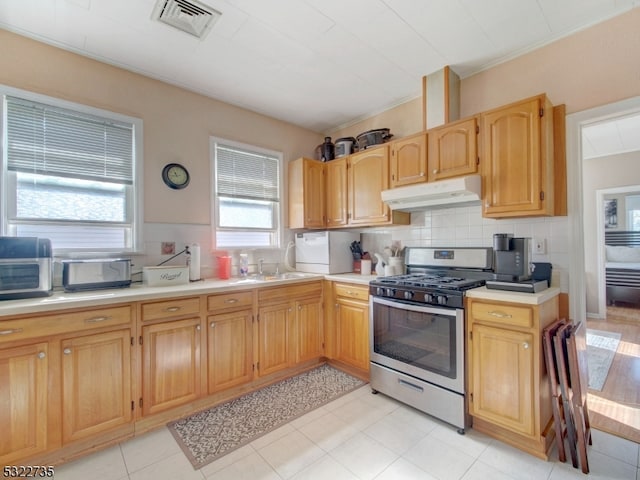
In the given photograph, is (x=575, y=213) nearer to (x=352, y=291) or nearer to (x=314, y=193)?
(x=352, y=291)

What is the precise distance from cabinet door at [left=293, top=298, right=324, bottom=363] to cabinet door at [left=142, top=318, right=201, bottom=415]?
0.92 meters

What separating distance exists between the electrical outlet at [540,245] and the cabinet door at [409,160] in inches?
37.5

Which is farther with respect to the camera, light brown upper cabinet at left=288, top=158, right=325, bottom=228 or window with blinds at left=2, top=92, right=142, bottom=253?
light brown upper cabinet at left=288, top=158, right=325, bottom=228

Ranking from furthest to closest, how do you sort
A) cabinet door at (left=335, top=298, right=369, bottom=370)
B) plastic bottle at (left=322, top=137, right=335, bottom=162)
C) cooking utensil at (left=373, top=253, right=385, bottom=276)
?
plastic bottle at (left=322, top=137, right=335, bottom=162) < cooking utensil at (left=373, top=253, right=385, bottom=276) < cabinet door at (left=335, top=298, right=369, bottom=370)

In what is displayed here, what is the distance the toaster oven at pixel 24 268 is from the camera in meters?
1.72

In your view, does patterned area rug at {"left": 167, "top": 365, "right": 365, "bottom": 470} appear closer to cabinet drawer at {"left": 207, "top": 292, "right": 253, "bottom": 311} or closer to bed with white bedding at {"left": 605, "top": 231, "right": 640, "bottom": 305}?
cabinet drawer at {"left": 207, "top": 292, "right": 253, "bottom": 311}

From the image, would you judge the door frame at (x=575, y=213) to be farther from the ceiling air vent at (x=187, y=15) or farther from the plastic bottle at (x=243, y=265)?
the plastic bottle at (x=243, y=265)

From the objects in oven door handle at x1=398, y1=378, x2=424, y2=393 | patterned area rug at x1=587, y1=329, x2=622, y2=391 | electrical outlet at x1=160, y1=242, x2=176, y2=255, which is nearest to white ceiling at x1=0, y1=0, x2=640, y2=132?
electrical outlet at x1=160, y1=242, x2=176, y2=255

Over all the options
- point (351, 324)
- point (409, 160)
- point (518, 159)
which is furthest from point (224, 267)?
point (518, 159)

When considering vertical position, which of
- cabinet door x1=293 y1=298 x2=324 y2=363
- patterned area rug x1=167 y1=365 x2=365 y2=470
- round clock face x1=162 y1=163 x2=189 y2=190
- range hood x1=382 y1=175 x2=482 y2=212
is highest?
round clock face x1=162 y1=163 x2=189 y2=190

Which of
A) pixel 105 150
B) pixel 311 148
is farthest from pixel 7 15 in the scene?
pixel 311 148

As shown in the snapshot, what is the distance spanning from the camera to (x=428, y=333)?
85.4 inches

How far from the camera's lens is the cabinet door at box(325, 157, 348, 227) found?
3.23 meters

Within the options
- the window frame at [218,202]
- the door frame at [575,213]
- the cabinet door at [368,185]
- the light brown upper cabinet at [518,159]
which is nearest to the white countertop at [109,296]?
the window frame at [218,202]
